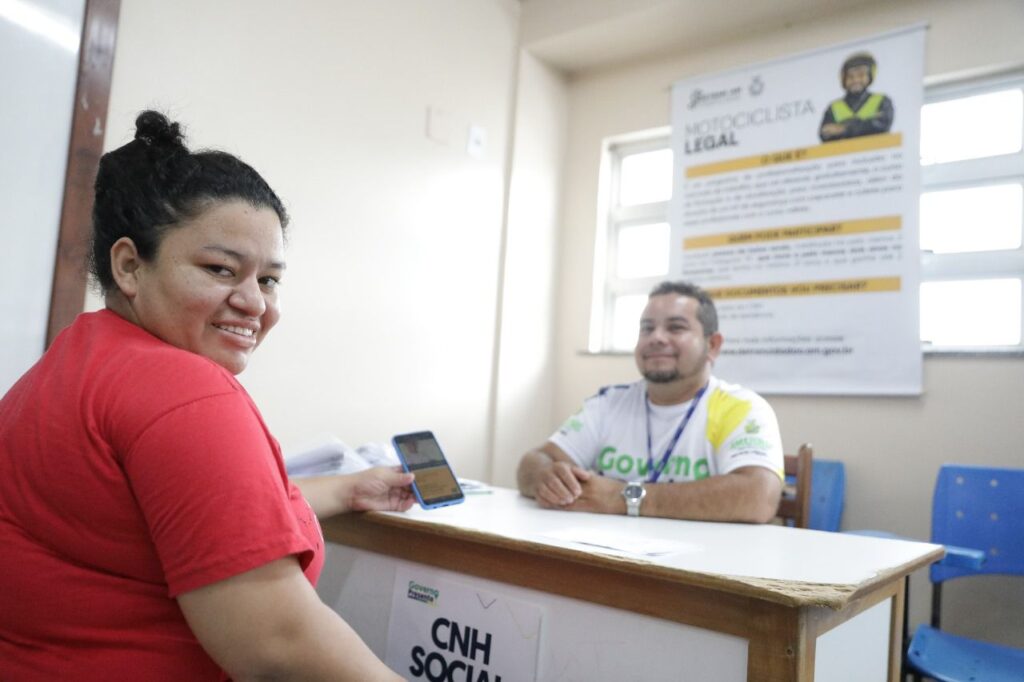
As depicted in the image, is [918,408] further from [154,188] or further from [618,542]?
[154,188]

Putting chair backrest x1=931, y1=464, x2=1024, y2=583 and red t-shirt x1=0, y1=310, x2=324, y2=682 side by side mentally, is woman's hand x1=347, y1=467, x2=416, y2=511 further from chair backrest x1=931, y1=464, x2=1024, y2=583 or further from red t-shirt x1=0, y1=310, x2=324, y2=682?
chair backrest x1=931, y1=464, x2=1024, y2=583

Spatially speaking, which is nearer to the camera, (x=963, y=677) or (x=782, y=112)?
(x=963, y=677)

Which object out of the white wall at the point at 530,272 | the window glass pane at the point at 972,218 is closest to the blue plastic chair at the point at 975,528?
the window glass pane at the point at 972,218

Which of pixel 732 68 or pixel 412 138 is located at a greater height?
pixel 732 68

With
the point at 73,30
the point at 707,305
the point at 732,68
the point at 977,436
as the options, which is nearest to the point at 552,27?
the point at 732,68

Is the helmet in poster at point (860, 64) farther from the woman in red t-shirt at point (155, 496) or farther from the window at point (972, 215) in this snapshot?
the woman in red t-shirt at point (155, 496)

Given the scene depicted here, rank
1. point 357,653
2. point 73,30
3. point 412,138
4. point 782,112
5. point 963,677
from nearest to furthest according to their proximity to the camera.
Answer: point 357,653 → point 963,677 → point 73,30 → point 412,138 → point 782,112

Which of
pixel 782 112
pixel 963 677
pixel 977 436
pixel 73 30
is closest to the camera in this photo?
pixel 963 677

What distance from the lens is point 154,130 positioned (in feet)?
2.86

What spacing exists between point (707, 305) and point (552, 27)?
1818 millimetres

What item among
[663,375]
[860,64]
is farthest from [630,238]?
[663,375]

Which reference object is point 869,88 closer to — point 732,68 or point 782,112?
point 782,112

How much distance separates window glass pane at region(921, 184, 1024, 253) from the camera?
2.69 m

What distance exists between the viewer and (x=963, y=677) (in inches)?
66.6
